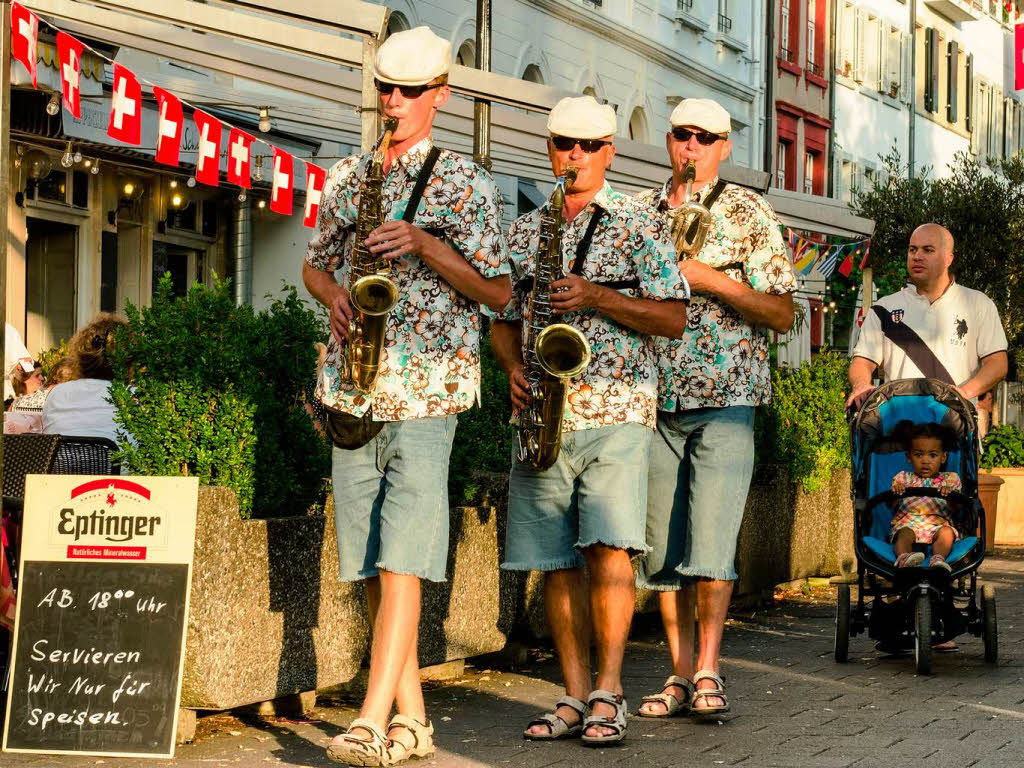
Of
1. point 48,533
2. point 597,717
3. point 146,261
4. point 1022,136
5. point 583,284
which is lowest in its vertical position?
point 597,717

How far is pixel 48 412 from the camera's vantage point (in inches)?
342

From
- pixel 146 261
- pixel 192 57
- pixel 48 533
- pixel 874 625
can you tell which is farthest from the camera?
pixel 146 261

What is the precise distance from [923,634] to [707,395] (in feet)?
6.16

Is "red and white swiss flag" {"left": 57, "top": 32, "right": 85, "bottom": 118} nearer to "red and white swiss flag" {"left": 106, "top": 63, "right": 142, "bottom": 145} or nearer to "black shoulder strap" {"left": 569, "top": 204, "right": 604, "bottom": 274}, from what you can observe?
"red and white swiss flag" {"left": 106, "top": 63, "right": 142, "bottom": 145}

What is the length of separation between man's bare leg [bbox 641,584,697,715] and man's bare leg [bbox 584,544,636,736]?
1.86 feet

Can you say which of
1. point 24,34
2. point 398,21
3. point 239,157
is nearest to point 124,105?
point 24,34

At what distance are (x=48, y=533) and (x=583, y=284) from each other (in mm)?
1850

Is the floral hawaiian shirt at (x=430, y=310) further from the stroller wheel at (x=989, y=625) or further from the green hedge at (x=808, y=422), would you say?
the green hedge at (x=808, y=422)

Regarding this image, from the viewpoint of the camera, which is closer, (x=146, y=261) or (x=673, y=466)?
(x=673, y=466)

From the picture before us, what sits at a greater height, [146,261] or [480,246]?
[146,261]

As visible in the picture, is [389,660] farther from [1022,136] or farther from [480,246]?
[1022,136]

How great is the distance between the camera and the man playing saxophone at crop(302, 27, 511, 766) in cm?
564

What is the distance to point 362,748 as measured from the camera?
544 centimetres

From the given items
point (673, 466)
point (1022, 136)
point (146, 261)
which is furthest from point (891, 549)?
point (1022, 136)
